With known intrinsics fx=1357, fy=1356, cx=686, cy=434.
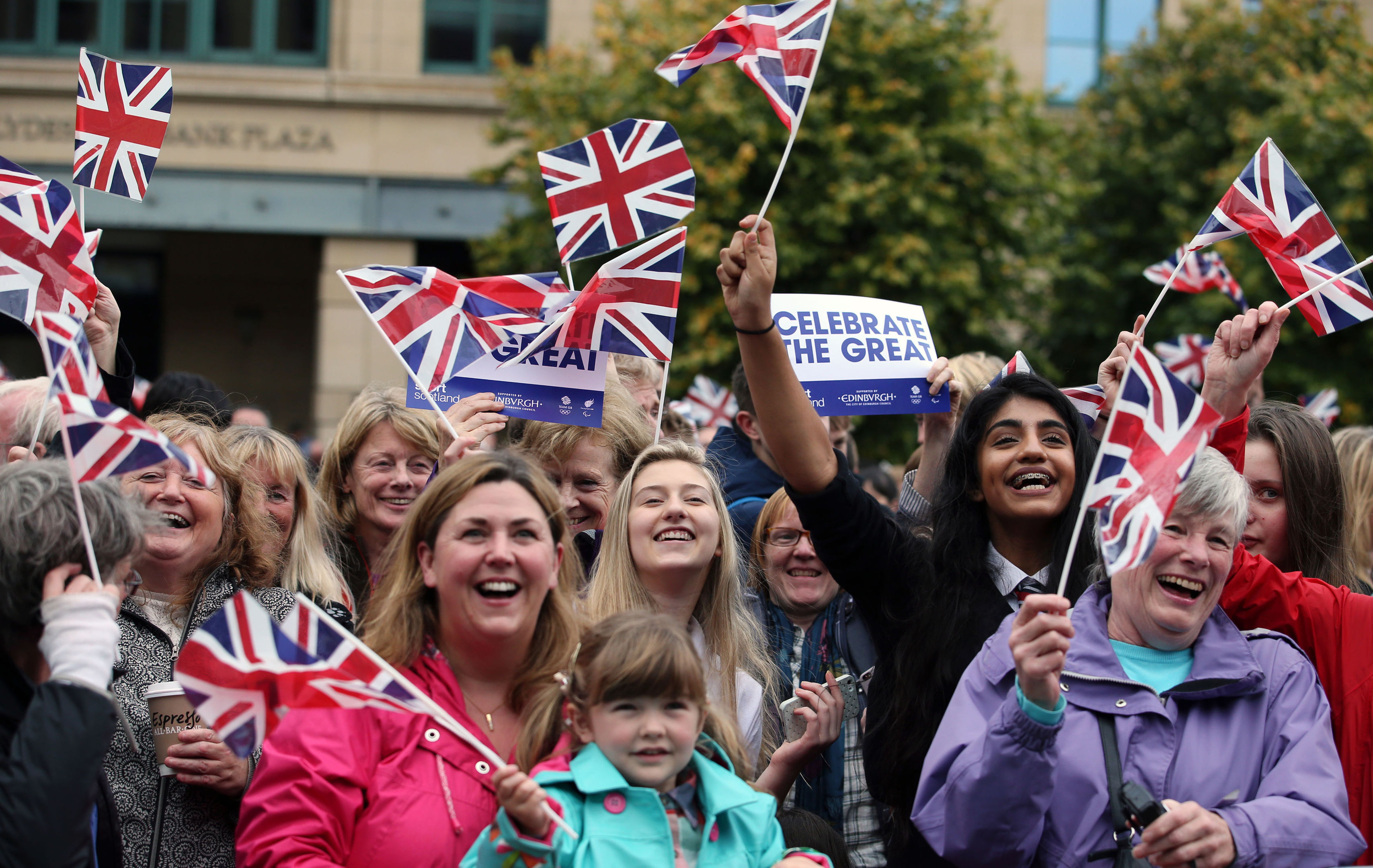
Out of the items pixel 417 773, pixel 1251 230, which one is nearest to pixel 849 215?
pixel 1251 230

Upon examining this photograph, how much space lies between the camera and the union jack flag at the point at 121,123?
434 cm

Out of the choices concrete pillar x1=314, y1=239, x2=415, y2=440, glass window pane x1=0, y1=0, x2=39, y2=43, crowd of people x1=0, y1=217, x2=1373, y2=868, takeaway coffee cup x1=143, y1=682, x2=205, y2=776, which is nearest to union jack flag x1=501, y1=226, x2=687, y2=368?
crowd of people x1=0, y1=217, x2=1373, y2=868

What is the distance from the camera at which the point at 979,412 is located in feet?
11.9

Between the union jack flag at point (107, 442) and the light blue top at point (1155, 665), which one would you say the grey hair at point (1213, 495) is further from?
the union jack flag at point (107, 442)

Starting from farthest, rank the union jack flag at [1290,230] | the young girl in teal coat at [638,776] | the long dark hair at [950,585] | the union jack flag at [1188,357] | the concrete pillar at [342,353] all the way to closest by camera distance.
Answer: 1. the concrete pillar at [342,353]
2. the union jack flag at [1188,357]
3. the union jack flag at [1290,230]
4. the long dark hair at [950,585]
5. the young girl in teal coat at [638,776]

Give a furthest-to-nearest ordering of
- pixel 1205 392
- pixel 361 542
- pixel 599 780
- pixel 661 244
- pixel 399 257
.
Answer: pixel 399 257, pixel 361 542, pixel 661 244, pixel 1205 392, pixel 599 780

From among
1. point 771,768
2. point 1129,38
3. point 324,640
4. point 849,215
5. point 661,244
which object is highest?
point 1129,38

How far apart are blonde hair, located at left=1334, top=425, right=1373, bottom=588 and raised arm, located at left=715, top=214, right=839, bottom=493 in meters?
2.16

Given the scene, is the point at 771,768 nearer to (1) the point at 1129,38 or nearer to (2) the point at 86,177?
(2) the point at 86,177

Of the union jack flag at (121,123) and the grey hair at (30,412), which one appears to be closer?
the grey hair at (30,412)

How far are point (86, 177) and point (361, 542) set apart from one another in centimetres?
146

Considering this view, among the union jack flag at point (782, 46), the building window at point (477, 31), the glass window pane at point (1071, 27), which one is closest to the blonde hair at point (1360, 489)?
the union jack flag at point (782, 46)

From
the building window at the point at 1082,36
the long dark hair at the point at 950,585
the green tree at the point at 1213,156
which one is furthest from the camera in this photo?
the building window at the point at 1082,36

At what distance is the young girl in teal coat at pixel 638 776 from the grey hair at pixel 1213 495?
1.16 m
